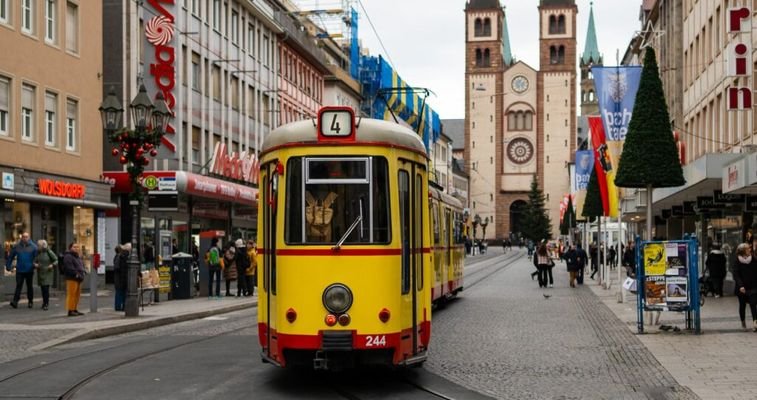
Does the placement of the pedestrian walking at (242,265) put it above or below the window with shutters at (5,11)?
below

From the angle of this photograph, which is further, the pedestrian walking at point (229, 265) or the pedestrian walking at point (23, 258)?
the pedestrian walking at point (229, 265)

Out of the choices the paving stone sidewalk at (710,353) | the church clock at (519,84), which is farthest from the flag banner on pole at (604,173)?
Answer: the church clock at (519,84)

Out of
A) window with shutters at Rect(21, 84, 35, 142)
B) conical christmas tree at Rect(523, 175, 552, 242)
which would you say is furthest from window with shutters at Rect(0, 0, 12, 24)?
conical christmas tree at Rect(523, 175, 552, 242)

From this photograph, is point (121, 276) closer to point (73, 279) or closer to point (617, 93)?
point (73, 279)

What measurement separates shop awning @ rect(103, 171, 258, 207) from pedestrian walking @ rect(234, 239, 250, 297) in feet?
11.4

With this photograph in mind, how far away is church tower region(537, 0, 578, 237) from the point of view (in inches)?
5463

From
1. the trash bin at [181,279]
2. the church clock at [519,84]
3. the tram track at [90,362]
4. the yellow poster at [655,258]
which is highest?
the church clock at [519,84]

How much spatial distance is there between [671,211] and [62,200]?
2429 cm

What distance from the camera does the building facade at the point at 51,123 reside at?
3102 centimetres

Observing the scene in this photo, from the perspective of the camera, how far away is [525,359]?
15828mm

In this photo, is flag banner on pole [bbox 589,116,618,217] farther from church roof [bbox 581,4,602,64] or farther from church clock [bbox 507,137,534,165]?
church roof [bbox 581,4,602,64]

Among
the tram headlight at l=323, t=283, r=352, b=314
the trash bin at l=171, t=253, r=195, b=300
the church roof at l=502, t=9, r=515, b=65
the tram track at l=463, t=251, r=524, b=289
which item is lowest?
the tram track at l=463, t=251, r=524, b=289

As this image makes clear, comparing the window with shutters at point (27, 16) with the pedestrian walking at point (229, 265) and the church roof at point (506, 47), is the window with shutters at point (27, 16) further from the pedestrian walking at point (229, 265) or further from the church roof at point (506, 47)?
the church roof at point (506, 47)

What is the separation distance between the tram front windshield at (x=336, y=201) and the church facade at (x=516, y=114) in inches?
5011
